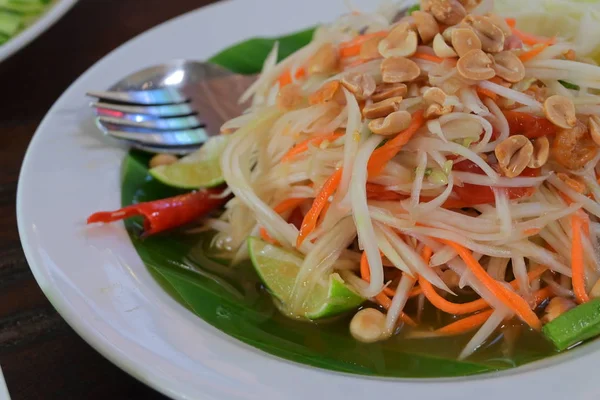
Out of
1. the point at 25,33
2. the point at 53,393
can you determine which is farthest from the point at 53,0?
the point at 53,393

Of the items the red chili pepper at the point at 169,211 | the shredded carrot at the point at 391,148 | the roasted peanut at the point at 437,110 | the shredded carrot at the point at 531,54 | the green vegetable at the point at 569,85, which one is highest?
the roasted peanut at the point at 437,110

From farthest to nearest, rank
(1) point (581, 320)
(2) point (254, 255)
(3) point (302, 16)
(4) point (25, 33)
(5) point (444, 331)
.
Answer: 1. (3) point (302, 16)
2. (4) point (25, 33)
3. (2) point (254, 255)
4. (5) point (444, 331)
5. (1) point (581, 320)

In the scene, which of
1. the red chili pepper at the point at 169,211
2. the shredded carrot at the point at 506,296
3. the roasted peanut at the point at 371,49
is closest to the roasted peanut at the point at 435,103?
the roasted peanut at the point at 371,49

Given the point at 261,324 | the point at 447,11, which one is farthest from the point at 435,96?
the point at 261,324

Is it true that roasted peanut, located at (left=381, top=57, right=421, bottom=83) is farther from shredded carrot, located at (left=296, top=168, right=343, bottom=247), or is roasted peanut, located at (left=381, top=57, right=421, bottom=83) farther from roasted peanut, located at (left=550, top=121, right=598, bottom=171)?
roasted peanut, located at (left=550, top=121, right=598, bottom=171)

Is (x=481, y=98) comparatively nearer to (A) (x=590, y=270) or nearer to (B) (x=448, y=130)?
(B) (x=448, y=130)

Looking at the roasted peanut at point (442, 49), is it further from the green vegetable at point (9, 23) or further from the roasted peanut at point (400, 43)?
the green vegetable at point (9, 23)

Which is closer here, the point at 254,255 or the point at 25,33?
the point at 254,255

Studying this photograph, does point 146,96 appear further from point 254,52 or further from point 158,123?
point 254,52
